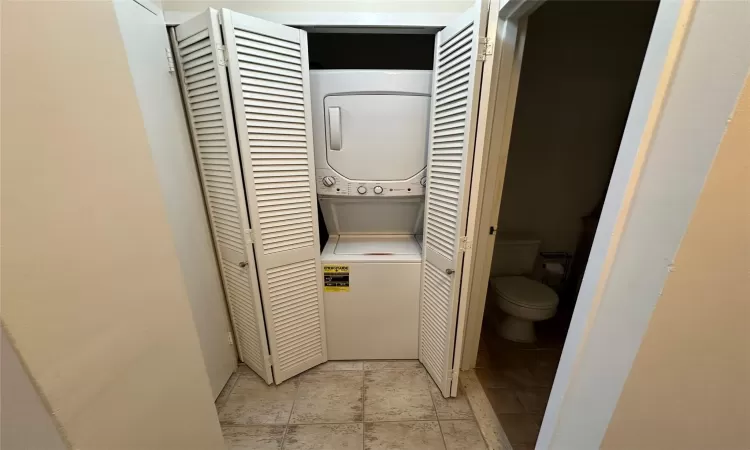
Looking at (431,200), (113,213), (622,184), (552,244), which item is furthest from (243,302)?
(552,244)

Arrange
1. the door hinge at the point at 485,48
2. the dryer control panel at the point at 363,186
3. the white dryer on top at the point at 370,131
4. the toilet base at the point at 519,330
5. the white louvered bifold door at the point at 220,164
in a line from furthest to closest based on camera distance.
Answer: the toilet base at the point at 519,330 < the dryer control panel at the point at 363,186 < the white dryer on top at the point at 370,131 < the white louvered bifold door at the point at 220,164 < the door hinge at the point at 485,48

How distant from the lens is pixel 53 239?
49 centimetres

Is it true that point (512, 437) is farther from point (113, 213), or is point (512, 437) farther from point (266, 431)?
point (113, 213)

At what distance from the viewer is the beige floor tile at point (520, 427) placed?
1361 millimetres

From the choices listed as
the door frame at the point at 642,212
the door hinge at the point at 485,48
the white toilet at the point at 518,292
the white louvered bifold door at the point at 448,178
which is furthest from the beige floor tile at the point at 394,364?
the door hinge at the point at 485,48

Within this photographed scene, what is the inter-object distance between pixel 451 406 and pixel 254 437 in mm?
1030

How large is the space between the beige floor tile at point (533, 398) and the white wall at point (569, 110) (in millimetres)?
1097

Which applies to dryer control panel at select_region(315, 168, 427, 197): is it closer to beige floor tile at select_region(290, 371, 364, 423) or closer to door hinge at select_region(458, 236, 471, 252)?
door hinge at select_region(458, 236, 471, 252)

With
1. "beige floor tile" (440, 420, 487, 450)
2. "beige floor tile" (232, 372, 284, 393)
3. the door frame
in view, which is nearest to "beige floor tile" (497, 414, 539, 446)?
"beige floor tile" (440, 420, 487, 450)

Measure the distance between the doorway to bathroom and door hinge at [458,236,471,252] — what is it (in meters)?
0.80

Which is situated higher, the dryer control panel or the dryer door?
the dryer door

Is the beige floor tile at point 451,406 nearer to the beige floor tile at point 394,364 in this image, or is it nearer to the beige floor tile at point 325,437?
the beige floor tile at point 394,364

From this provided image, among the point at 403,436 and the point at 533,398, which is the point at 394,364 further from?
the point at 533,398

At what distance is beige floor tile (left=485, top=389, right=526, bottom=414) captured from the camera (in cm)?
151
